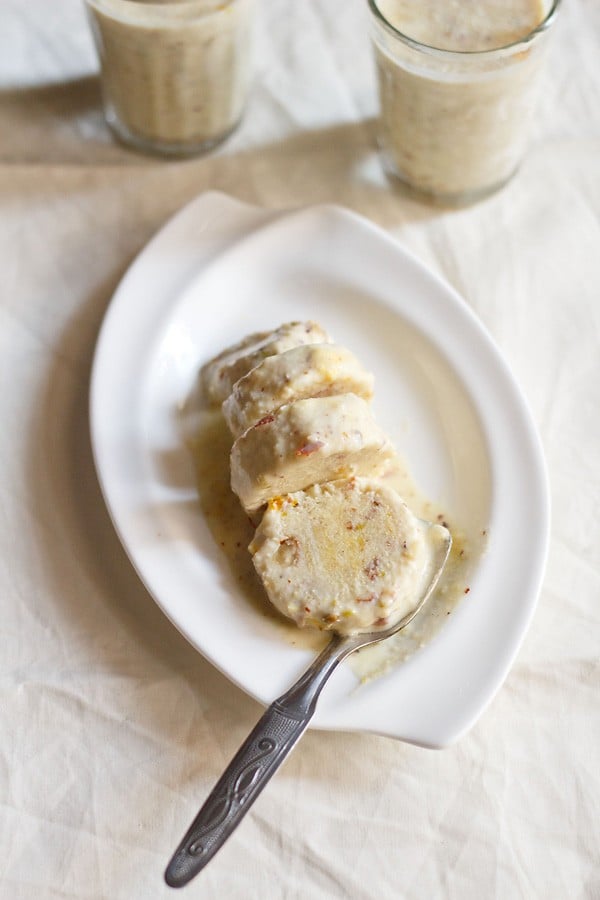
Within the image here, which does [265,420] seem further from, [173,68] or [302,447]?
[173,68]

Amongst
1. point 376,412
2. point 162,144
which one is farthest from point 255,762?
point 162,144

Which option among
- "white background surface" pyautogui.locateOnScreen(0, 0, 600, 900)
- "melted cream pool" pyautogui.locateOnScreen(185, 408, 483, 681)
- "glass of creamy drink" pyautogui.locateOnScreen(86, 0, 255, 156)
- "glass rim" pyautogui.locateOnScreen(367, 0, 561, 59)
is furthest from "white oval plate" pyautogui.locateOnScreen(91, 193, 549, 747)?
"glass rim" pyautogui.locateOnScreen(367, 0, 561, 59)

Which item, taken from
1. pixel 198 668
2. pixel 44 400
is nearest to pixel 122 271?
pixel 44 400

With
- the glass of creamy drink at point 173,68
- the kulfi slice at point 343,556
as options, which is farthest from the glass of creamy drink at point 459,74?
the kulfi slice at point 343,556

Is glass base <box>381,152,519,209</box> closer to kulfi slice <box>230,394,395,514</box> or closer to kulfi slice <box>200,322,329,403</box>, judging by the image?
kulfi slice <box>200,322,329,403</box>

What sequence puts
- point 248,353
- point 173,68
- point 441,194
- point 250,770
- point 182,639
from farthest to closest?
point 441,194
point 173,68
point 248,353
point 182,639
point 250,770

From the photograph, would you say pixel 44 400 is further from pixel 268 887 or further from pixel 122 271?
pixel 268 887

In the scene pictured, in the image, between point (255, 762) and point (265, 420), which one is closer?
point (255, 762)

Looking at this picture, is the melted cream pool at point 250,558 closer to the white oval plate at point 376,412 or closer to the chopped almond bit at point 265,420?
the white oval plate at point 376,412
